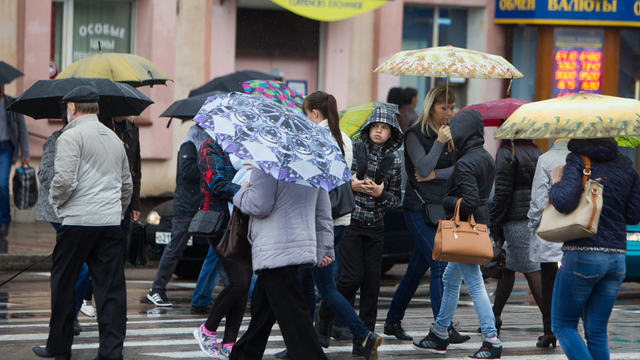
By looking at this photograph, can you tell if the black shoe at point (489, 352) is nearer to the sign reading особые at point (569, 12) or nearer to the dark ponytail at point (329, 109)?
the dark ponytail at point (329, 109)

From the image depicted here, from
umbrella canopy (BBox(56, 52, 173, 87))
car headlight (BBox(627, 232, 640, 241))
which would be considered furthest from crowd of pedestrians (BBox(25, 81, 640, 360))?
car headlight (BBox(627, 232, 640, 241))

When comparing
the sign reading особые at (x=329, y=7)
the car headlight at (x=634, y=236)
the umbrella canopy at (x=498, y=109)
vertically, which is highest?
the sign reading особые at (x=329, y=7)

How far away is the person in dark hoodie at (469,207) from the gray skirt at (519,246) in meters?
0.89

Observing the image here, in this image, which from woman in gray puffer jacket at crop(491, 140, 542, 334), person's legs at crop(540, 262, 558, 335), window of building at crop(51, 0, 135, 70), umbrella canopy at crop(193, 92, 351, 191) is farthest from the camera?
window of building at crop(51, 0, 135, 70)

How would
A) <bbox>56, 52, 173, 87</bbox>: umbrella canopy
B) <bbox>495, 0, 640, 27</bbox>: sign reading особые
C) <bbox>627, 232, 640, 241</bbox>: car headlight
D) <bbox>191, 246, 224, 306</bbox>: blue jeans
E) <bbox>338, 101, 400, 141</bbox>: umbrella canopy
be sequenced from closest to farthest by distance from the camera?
<bbox>338, 101, 400, 141</bbox>: umbrella canopy, <bbox>191, 246, 224, 306</bbox>: blue jeans, <bbox>56, 52, 173, 87</bbox>: umbrella canopy, <bbox>627, 232, 640, 241</bbox>: car headlight, <bbox>495, 0, 640, 27</bbox>: sign reading особые

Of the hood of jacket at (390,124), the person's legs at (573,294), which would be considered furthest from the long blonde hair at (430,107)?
the person's legs at (573,294)

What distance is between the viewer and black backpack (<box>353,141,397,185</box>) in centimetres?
679

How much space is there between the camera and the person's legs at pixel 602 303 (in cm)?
515

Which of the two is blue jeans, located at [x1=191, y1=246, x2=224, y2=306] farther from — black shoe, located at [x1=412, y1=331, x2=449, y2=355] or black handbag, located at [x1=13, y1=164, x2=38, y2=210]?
black handbag, located at [x1=13, y1=164, x2=38, y2=210]

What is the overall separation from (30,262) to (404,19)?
9.47 m

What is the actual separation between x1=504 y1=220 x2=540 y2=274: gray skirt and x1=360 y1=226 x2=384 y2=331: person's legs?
1.30 metres

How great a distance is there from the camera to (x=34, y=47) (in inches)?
554

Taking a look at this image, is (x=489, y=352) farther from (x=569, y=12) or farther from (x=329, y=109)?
(x=569, y=12)

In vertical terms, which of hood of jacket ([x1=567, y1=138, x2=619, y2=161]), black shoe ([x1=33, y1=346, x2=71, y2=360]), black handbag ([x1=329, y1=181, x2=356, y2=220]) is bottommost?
black shoe ([x1=33, y1=346, x2=71, y2=360])
